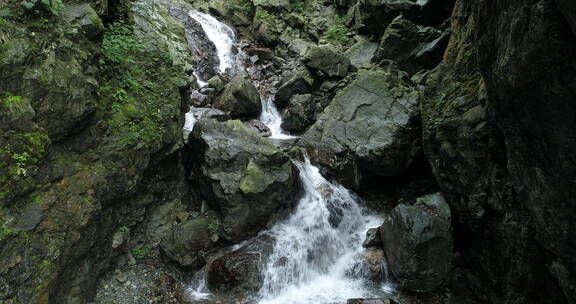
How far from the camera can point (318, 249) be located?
8.72 m

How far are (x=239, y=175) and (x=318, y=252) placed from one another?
3.03 meters

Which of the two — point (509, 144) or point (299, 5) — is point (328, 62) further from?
point (509, 144)

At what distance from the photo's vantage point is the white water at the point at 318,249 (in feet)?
25.0

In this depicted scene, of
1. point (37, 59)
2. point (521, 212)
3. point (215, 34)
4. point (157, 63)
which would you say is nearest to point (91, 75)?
point (37, 59)

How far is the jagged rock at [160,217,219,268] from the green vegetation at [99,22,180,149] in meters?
2.29

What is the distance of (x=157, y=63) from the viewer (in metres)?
8.90

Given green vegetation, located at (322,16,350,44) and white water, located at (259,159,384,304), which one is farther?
green vegetation, located at (322,16,350,44)

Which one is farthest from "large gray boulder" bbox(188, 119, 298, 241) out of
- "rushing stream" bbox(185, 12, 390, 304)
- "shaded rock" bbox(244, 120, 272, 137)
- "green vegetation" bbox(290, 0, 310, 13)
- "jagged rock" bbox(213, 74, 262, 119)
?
"green vegetation" bbox(290, 0, 310, 13)

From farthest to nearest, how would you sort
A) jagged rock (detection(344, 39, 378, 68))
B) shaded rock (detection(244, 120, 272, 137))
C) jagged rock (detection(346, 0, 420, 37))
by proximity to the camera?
jagged rock (detection(344, 39, 378, 68)) → jagged rock (detection(346, 0, 420, 37)) → shaded rock (detection(244, 120, 272, 137))

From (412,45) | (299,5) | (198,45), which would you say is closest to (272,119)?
(412,45)

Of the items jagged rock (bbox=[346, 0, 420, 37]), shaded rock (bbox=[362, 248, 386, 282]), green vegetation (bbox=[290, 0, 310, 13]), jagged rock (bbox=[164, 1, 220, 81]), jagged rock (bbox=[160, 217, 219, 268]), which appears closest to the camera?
jagged rock (bbox=[160, 217, 219, 268])

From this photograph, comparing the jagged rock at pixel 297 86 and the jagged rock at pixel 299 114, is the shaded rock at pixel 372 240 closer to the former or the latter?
the jagged rock at pixel 299 114

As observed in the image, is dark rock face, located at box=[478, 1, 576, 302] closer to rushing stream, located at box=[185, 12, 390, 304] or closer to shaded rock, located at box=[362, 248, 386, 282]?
shaded rock, located at box=[362, 248, 386, 282]

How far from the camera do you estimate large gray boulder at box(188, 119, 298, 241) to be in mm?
8211
